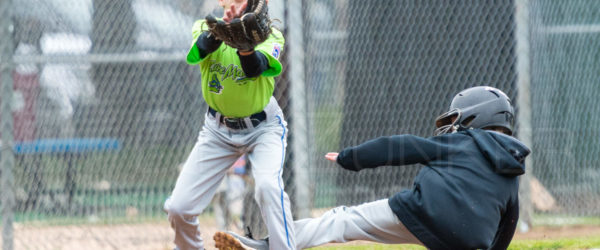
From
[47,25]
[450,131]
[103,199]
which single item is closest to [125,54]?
[47,25]

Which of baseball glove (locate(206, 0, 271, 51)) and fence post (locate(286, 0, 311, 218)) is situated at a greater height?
baseball glove (locate(206, 0, 271, 51))

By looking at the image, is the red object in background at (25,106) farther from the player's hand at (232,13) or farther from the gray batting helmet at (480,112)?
the gray batting helmet at (480,112)

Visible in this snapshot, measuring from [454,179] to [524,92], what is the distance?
3.29 m

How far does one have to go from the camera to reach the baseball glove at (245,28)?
10.3 feet

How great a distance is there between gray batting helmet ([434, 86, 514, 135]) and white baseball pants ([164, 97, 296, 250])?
844 millimetres

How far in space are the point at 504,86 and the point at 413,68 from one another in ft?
2.72

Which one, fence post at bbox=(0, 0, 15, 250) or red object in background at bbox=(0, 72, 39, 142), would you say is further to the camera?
red object in background at bbox=(0, 72, 39, 142)

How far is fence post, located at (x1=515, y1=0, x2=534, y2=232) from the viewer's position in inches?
238

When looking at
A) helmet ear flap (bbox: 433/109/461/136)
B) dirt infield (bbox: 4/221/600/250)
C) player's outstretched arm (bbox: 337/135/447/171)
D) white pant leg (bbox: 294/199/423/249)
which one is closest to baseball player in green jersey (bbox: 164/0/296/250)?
white pant leg (bbox: 294/199/423/249)

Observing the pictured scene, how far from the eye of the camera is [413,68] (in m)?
5.94

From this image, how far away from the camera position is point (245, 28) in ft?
10.3

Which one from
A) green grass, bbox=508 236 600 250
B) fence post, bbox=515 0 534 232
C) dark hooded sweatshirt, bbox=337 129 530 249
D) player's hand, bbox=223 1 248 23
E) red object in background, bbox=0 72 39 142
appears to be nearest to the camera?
dark hooded sweatshirt, bbox=337 129 530 249

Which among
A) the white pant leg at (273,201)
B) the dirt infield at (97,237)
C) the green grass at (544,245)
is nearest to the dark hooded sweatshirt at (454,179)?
the white pant leg at (273,201)

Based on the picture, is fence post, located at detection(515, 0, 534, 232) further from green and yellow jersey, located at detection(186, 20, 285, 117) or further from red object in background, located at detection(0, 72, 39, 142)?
red object in background, located at detection(0, 72, 39, 142)
